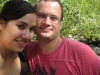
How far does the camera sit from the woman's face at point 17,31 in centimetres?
214

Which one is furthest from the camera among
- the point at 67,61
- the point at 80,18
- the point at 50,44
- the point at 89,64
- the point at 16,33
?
the point at 80,18

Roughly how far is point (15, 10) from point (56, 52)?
64 centimetres

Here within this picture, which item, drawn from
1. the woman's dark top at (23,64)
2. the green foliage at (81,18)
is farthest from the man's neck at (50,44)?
the green foliage at (81,18)

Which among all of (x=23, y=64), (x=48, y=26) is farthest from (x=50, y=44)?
(x=23, y=64)

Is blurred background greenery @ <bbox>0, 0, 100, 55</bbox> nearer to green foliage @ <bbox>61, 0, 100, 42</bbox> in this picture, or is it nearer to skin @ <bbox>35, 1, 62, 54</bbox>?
green foliage @ <bbox>61, 0, 100, 42</bbox>

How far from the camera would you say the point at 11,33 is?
84.2 inches

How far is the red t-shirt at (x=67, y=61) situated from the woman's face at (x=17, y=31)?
40cm

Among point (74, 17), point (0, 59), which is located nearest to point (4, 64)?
point (0, 59)

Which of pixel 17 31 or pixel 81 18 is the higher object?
pixel 17 31

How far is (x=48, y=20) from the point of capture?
239 cm

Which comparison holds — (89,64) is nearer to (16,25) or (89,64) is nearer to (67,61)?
(67,61)

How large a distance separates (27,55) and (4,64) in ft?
1.10

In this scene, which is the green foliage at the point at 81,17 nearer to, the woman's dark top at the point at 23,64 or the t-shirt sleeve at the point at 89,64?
the woman's dark top at the point at 23,64

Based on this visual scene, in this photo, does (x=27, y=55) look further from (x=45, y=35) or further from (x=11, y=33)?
(x=11, y=33)
